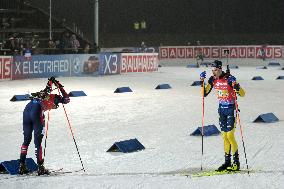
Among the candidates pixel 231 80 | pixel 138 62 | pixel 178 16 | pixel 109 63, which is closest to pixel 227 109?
pixel 231 80

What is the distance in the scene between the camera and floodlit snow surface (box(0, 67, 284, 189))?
7.24 m

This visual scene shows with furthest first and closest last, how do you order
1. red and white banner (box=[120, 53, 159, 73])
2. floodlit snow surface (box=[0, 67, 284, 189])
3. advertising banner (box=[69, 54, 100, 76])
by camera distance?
red and white banner (box=[120, 53, 159, 73]), advertising banner (box=[69, 54, 100, 76]), floodlit snow surface (box=[0, 67, 284, 189])

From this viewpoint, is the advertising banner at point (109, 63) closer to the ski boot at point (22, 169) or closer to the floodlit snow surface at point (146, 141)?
the floodlit snow surface at point (146, 141)

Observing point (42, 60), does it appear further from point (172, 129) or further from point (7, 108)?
point (172, 129)

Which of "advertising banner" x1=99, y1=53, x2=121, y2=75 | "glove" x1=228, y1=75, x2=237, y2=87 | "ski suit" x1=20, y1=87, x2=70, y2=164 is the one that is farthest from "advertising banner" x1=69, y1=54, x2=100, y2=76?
"glove" x1=228, y1=75, x2=237, y2=87

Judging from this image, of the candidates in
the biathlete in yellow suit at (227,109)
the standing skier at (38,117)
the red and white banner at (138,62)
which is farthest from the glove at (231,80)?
the red and white banner at (138,62)

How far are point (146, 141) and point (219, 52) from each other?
33.8 meters

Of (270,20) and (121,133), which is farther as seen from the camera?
(270,20)

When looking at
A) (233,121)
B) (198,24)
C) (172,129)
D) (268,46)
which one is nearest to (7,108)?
(172,129)

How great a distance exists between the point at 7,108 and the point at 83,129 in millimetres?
4418

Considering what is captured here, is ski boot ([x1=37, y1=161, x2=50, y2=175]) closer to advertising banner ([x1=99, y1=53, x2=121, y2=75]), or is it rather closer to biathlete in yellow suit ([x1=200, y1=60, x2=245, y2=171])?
biathlete in yellow suit ([x1=200, y1=60, x2=245, y2=171])

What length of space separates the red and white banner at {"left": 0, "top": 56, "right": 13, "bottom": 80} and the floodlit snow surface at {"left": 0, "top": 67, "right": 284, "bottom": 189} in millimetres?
4691

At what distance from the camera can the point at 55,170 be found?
792 cm

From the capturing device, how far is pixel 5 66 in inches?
964
